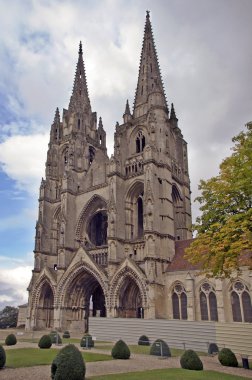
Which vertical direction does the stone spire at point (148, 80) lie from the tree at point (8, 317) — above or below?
above

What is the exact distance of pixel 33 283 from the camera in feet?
141

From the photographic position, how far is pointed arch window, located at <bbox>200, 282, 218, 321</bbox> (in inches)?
1238

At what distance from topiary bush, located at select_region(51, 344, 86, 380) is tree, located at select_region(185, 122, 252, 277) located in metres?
7.34

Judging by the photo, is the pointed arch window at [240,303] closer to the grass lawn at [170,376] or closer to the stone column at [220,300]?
the stone column at [220,300]

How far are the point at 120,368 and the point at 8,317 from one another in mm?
46431

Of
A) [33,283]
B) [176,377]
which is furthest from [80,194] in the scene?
[176,377]

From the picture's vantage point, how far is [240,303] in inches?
1178

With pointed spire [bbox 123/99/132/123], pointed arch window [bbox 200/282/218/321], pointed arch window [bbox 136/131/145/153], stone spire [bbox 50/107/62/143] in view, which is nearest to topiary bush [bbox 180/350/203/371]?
pointed arch window [bbox 200/282/218/321]

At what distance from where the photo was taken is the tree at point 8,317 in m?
52.8

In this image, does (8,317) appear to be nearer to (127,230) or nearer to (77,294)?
(77,294)

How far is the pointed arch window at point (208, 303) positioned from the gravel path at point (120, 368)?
1315 centimetres

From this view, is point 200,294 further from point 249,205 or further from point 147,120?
point 147,120

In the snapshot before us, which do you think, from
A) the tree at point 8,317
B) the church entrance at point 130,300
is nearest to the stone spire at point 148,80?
the church entrance at point 130,300

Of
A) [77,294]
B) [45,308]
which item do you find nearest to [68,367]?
[77,294]
